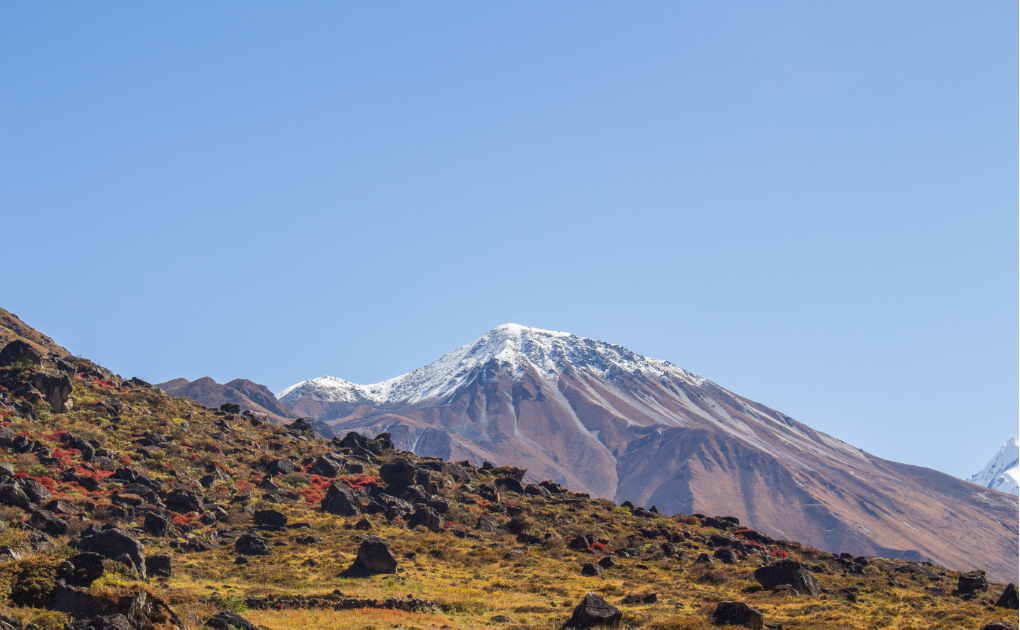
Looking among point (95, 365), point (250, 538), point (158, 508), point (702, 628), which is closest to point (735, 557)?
point (702, 628)

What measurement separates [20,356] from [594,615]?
66.2 m

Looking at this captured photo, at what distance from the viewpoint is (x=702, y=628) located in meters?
33.1

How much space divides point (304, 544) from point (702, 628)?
102 ft

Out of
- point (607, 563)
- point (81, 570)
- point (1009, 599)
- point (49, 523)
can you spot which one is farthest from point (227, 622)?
point (1009, 599)

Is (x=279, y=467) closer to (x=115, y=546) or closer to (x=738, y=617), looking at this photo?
(x=115, y=546)

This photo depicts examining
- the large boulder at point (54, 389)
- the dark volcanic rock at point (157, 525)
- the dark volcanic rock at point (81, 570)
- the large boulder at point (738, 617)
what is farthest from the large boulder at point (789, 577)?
the large boulder at point (54, 389)

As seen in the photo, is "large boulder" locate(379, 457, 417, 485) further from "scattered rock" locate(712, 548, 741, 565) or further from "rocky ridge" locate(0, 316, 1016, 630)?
"scattered rock" locate(712, 548, 741, 565)

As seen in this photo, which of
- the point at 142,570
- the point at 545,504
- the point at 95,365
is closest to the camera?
the point at 142,570

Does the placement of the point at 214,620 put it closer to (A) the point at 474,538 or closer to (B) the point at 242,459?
(A) the point at 474,538

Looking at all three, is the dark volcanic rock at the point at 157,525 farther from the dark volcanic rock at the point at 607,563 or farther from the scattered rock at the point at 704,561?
the scattered rock at the point at 704,561

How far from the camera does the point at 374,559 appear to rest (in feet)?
159

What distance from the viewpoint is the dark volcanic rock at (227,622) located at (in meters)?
29.1

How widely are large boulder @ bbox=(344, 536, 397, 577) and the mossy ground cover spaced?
1092mm

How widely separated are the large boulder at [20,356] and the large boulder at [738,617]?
222 ft
